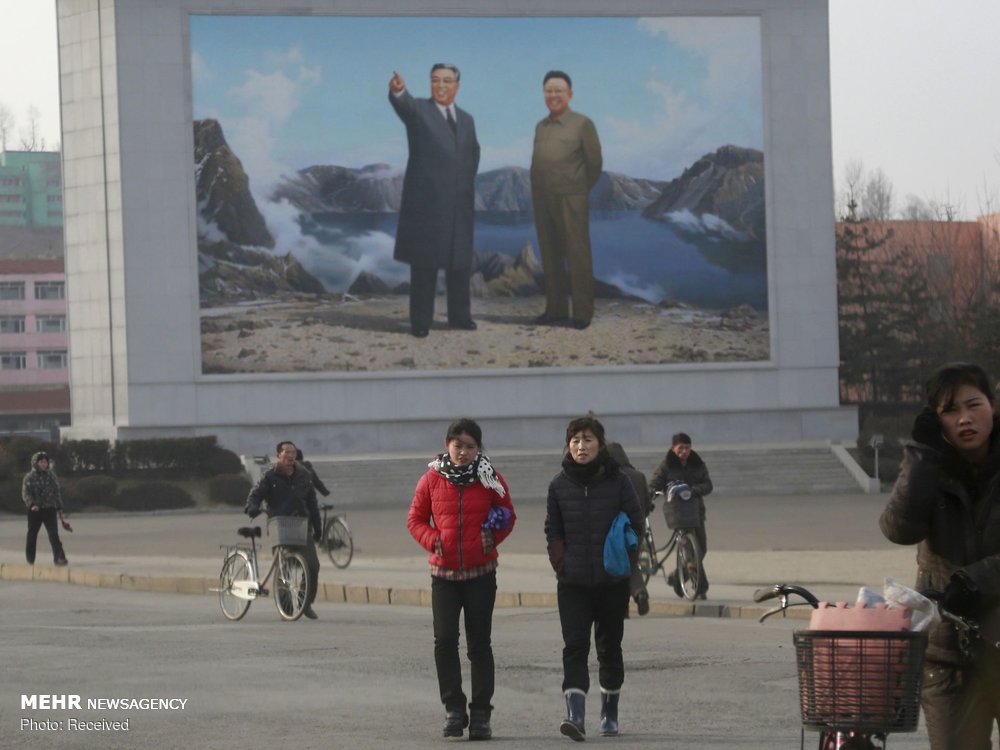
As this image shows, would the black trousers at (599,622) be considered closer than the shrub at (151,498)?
Yes

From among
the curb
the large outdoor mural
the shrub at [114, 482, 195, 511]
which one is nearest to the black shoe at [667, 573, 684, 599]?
the curb

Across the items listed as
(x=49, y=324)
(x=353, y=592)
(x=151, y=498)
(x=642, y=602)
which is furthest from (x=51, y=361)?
(x=642, y=602)

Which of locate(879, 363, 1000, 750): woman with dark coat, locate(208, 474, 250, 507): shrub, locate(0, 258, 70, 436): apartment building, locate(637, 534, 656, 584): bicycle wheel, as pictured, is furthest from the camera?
locate(0, 258, 70, 436): apartment building

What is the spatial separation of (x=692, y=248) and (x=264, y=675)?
39.8 metres

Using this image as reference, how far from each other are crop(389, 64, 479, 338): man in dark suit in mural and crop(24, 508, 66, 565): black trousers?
2533cm

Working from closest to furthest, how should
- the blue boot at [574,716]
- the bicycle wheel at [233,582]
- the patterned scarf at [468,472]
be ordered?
the blue boot at [574,716] → the patterned scarf at [468,472] → the bicycle wheel at [233,582]

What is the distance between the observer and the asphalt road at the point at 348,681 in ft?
29.6

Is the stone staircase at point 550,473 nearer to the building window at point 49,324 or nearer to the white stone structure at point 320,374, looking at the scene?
the white stone structure at point 320,374

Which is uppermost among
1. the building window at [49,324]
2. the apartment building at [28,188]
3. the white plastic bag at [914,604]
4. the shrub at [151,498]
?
the apartment building at [28,188]

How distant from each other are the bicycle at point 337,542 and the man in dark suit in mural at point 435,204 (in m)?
26.9

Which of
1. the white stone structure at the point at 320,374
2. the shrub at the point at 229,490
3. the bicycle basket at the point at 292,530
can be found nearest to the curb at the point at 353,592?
the bicycle basket at the point at 292,530

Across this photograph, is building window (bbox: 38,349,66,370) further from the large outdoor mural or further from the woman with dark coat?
the woman with dark coat

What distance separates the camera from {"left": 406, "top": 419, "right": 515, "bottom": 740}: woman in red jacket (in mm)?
9344

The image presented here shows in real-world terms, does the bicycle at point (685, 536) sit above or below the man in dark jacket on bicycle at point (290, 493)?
below
